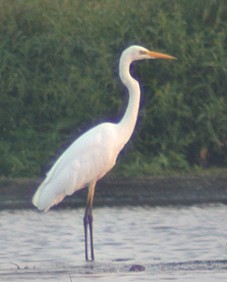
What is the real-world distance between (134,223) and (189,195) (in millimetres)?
1881

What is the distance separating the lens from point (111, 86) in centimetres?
1530

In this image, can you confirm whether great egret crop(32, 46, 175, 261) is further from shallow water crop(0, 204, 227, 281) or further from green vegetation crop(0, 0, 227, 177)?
green vegetation crop(0, 0, 227, 177)

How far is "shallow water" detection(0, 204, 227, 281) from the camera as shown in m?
8.95

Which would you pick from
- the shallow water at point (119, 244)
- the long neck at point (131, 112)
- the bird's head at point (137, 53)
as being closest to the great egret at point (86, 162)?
the long neck at point (131, 112)

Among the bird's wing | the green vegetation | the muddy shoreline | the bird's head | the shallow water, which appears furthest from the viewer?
the green vegetation

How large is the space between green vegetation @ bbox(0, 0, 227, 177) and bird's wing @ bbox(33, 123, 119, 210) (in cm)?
354

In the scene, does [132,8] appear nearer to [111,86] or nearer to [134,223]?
[111,86]

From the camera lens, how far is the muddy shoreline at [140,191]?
45.1 feet

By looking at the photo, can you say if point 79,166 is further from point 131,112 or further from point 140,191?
point 140,191

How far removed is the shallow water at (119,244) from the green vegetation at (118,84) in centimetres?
196

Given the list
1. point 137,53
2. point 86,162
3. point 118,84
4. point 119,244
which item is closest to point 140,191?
point 118,84

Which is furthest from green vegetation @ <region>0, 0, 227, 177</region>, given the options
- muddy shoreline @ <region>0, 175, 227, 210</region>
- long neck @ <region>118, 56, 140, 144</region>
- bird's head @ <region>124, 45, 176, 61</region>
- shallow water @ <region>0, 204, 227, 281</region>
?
long neck @ <region>118, 56, 140, 144</region>

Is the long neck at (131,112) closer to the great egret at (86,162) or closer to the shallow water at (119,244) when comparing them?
the great egret at (86,162)

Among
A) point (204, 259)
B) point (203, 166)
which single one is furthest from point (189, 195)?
point (204, 259)
